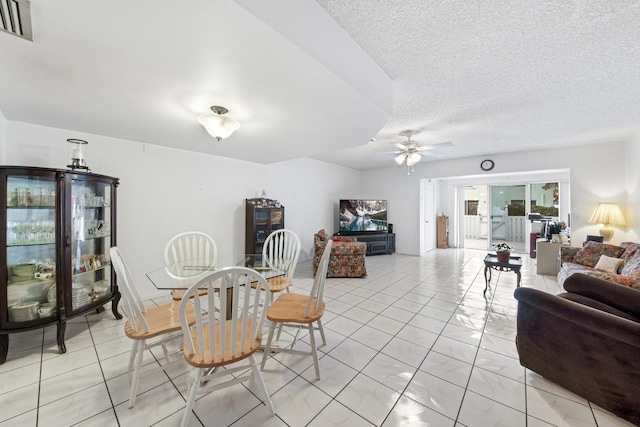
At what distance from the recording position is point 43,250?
86.0 inches

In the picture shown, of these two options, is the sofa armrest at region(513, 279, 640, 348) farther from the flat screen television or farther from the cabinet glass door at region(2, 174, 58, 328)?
the flat screen television

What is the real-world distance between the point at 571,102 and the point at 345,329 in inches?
138

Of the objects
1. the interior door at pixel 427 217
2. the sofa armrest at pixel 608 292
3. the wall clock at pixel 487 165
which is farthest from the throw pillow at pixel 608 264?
the interior door at pixel 427 217

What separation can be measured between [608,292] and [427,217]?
17.3 feet

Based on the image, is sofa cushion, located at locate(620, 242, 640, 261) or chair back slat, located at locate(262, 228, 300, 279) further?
sofa cushion, located at locate(620, 242, 640, 261)

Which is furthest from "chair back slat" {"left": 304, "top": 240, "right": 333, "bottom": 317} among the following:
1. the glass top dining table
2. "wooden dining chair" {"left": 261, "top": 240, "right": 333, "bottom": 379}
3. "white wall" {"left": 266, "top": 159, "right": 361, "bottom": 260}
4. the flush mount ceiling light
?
"white wall" {"left": 266, "top": 159, "right": 361, "bottom": 260}

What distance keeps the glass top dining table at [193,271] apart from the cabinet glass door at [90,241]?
0.76 metres

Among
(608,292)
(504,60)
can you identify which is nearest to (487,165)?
(504,60)

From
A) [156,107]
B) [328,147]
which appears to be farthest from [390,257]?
[156,107]

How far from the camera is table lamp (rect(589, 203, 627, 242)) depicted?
149 inches

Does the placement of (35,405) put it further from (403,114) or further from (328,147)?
(403,114)

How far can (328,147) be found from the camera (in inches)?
134

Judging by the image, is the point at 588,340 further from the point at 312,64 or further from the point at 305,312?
the point at 312,64

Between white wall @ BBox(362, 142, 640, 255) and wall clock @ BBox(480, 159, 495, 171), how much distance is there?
8 cm
